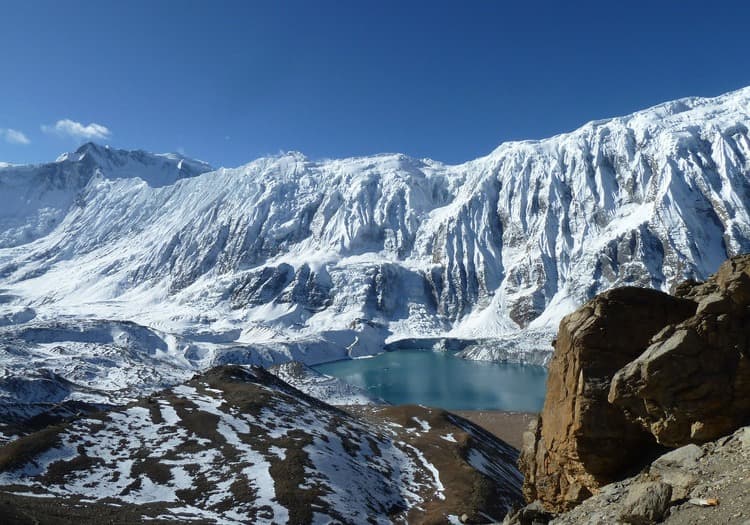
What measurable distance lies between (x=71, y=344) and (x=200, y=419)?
133280mm

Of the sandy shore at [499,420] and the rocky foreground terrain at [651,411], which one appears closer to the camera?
the rocky foreground terrain at [651,411]

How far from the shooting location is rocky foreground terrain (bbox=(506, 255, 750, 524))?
39.5 feet

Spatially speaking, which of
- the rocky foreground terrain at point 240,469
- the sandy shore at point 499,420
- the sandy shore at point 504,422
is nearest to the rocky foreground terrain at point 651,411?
the rocky foreground terrain at point 240,469

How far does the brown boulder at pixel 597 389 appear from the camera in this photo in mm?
16141

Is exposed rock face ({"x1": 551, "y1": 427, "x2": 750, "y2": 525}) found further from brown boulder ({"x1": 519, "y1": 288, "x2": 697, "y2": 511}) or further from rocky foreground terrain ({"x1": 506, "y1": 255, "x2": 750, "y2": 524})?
brown boulder ({"x1": 519, "y1": 288, "x2": 697, "y2": 511})

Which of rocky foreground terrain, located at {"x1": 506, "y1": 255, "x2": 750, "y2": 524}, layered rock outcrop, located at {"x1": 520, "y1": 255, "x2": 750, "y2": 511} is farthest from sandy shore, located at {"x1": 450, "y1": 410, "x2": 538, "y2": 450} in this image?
rocky foreground terrain, located at {"x1": 506, "y1": 255, "x2": 750, "y2": 524}

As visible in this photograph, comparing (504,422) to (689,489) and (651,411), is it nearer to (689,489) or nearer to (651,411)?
(651,411)

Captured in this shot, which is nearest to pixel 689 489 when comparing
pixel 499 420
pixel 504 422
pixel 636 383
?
pixel 636 383

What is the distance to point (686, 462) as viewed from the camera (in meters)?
13.0

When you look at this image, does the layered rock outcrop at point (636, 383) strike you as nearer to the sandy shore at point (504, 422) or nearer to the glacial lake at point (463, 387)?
the sandy shore at point (504, 422)

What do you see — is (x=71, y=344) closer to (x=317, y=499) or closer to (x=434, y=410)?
(x=434, y=410)

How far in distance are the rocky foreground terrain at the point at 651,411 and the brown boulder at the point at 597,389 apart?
0.10 feet

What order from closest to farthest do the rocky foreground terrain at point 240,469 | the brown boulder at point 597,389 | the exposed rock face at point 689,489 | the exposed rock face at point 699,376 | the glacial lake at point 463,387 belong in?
the exposed rock face at point 689,489 → the exposed rock face at point 699,376 → the brown boulder at point 597,389 → the rocky foreground terrain at point 240,469 → the glacial lake at point 463,387

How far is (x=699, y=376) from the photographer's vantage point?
45.1 feet
